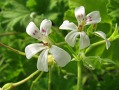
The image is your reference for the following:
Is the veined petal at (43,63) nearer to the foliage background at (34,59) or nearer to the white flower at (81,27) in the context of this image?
the white flower at (81,27)

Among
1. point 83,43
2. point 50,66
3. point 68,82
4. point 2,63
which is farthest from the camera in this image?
point 2,63

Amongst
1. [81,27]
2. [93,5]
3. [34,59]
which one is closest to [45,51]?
[81,27]

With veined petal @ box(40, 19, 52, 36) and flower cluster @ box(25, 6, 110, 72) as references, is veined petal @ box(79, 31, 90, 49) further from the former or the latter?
veined petal @ box(40, 19, 52, 36)

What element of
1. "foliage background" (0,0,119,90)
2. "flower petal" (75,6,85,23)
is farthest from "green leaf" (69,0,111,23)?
"flower petal" (75,6,85,23)

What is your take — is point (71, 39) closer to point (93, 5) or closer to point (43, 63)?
point (43, 63)

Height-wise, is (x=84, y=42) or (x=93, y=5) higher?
(x=93, y=5)

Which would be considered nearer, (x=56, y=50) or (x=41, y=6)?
(x=56, y=50)

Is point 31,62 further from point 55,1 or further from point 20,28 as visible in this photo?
point 55,1

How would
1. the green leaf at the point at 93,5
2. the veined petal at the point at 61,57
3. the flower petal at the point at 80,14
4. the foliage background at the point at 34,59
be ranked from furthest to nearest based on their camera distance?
the foliage background at the point at 34,59
the green leaf at the point at 93,5
the flower petal at the point at 80,14
the veined petal at the point at 61,57

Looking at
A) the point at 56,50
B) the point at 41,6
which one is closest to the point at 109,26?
the point at 41,6

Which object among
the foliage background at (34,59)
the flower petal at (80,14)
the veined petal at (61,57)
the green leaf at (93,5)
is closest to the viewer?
the veined petal at (61,57)

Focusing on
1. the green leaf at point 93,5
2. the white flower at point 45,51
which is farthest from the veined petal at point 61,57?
the green leaf at point 93,5
